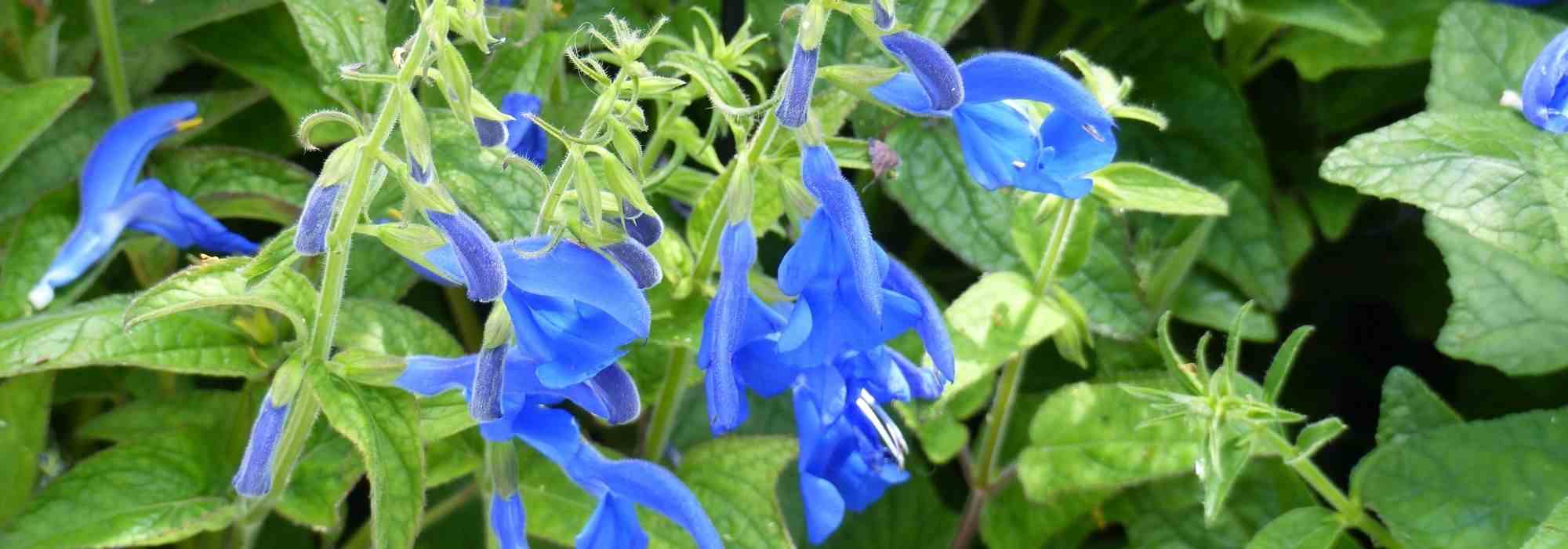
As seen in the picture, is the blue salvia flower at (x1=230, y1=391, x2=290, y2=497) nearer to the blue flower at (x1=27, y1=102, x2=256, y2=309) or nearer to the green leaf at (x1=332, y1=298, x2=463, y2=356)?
the green leaf at (x1=332, y1=298, x2=463, y2=356)

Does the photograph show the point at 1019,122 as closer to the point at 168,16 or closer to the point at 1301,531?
the point at 1301,531

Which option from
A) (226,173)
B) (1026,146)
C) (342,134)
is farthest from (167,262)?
(1026,146)

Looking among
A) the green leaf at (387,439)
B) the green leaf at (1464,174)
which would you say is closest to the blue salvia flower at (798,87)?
the green leaf at (387,439)

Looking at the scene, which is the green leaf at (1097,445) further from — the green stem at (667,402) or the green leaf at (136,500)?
the green leaf at (136,500)

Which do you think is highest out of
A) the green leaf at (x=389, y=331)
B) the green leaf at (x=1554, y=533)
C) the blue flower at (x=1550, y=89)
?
the blue flower at (x=1550, y=89)

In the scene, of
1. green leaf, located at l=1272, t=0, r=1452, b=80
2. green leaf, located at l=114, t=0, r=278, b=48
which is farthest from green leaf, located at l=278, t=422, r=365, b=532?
green leaf, located at l=1272, t=0, r=1452, b=80

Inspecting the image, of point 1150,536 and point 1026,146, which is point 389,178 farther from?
point 1150,536
